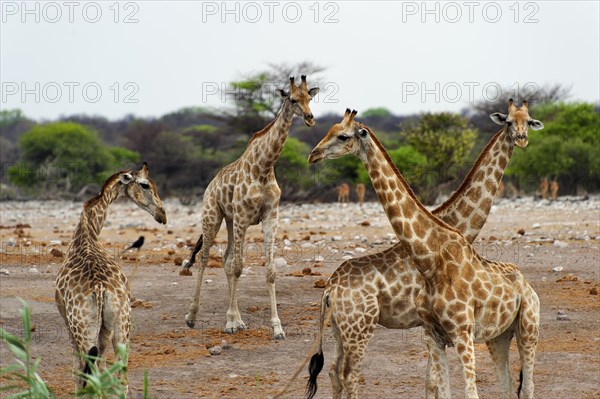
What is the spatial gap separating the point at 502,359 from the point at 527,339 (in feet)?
0.97

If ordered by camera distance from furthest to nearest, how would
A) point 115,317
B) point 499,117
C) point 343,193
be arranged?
1. point 343,193
2. point 499,117
3. point 115,317

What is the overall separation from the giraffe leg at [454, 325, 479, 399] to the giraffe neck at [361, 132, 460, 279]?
1.61 feet

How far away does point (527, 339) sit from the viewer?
7430 millimetres

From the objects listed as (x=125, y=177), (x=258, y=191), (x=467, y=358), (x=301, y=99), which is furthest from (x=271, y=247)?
(x=467, y=358)

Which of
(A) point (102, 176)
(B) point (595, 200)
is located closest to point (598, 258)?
(B) point (595, 200)

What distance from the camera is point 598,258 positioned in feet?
54.3

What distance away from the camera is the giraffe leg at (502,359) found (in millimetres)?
7543

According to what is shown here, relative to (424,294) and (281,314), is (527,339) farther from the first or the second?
(281,314)

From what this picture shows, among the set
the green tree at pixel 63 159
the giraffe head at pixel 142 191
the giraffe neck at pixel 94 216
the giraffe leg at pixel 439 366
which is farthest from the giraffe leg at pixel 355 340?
the green tree at pixel 63 159

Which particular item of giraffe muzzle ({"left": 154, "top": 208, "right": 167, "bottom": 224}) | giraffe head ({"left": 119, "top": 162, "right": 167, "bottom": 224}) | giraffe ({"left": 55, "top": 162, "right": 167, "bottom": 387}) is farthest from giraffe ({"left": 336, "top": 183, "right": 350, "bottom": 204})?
giraffe ({"left": 55, "top": 162, "right": 167, "bottom": 387})

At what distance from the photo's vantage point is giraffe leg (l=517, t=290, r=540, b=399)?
7.43m

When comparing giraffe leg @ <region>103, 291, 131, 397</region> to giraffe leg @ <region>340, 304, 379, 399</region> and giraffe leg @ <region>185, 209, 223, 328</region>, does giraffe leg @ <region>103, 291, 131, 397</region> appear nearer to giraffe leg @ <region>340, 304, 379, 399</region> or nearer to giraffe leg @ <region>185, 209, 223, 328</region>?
giraffe leg @ <region>340, 304, 379, 399</region>

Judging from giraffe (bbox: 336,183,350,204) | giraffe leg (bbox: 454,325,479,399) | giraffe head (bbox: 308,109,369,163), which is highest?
giraffe head (bbox: 308,109,369,163)

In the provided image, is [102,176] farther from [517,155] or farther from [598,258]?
[598,258]
